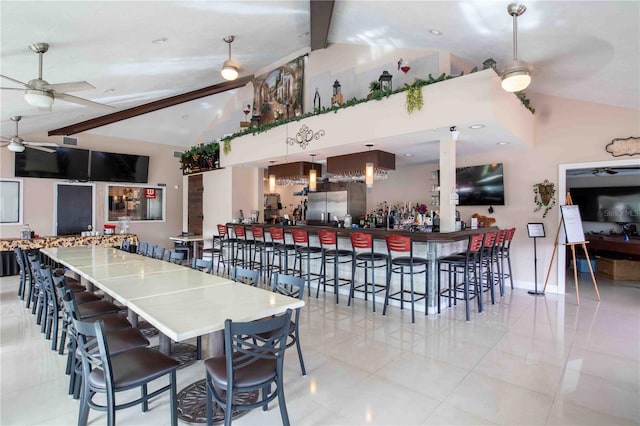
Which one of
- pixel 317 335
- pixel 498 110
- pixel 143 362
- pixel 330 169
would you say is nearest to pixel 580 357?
pixel 317 335

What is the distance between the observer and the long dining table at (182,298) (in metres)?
2.04

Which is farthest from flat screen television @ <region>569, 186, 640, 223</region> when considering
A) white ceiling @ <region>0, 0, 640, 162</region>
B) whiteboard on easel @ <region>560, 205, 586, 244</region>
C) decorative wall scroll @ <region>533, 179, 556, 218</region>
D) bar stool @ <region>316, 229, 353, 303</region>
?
bar stool @ <region>316, 229, 353, 303</region>

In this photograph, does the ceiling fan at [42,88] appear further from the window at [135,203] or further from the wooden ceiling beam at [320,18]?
the window at [135,203]

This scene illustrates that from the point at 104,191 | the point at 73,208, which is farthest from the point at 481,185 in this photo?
the point at 73,208

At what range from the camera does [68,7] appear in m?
3.01

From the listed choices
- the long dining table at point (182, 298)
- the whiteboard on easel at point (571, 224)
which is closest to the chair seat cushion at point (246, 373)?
the long dining table at point (182, 298)

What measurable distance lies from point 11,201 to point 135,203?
2.61 meters

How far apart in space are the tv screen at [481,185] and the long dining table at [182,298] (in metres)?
5.42

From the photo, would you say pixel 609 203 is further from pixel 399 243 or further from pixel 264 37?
pixel 264 37

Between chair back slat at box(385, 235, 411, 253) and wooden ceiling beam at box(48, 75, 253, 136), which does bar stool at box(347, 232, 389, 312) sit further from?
wooden ceiling beam at box(48, 75, 253, 136)

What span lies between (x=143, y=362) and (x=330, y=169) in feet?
16.8

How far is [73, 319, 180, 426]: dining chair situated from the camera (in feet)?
6.22

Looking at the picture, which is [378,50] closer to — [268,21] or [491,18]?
[268,21]

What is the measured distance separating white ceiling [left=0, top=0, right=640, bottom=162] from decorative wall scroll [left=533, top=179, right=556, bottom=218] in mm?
1516
